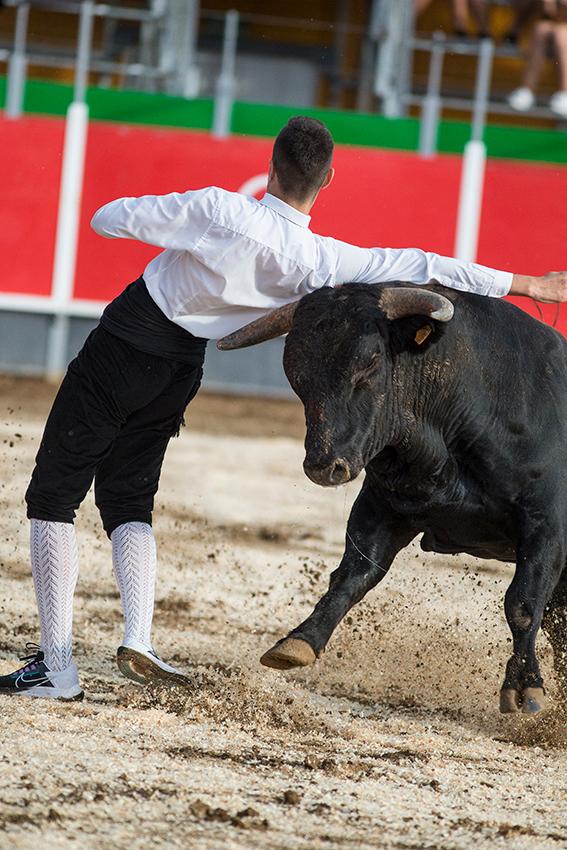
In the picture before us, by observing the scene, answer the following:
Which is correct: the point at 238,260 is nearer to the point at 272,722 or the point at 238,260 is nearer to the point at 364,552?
the point at 364,552

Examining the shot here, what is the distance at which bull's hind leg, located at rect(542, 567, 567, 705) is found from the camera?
13.4 ft

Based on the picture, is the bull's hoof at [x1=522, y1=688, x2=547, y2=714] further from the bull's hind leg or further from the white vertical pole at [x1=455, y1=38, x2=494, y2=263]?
the white vertical pole at [x1=455, y1=38, x2=494, y2=263]

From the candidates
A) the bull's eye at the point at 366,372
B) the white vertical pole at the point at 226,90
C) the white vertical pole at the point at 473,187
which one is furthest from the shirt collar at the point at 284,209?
the white vertical pole at the point at 226,90

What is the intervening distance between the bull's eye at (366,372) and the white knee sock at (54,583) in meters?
0.96

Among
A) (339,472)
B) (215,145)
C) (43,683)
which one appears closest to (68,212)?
(215,145)

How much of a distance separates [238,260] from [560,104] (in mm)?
8486

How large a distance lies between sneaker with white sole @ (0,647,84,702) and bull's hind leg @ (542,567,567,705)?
4.59 ft

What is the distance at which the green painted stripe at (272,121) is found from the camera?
1113 centimetres

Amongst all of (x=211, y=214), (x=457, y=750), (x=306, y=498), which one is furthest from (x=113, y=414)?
(x=306, y=498)

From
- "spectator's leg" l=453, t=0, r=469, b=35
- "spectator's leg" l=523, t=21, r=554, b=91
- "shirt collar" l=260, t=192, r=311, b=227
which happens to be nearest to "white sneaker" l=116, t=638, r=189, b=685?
"shirt collar" l=260, t=192, r=311, b=227

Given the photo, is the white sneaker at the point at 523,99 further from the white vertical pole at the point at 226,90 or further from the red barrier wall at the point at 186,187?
the white vertical pole at the point at 226,90

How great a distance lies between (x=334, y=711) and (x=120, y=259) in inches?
284

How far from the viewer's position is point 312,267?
360 cm

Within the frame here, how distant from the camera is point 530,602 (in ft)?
12.0
